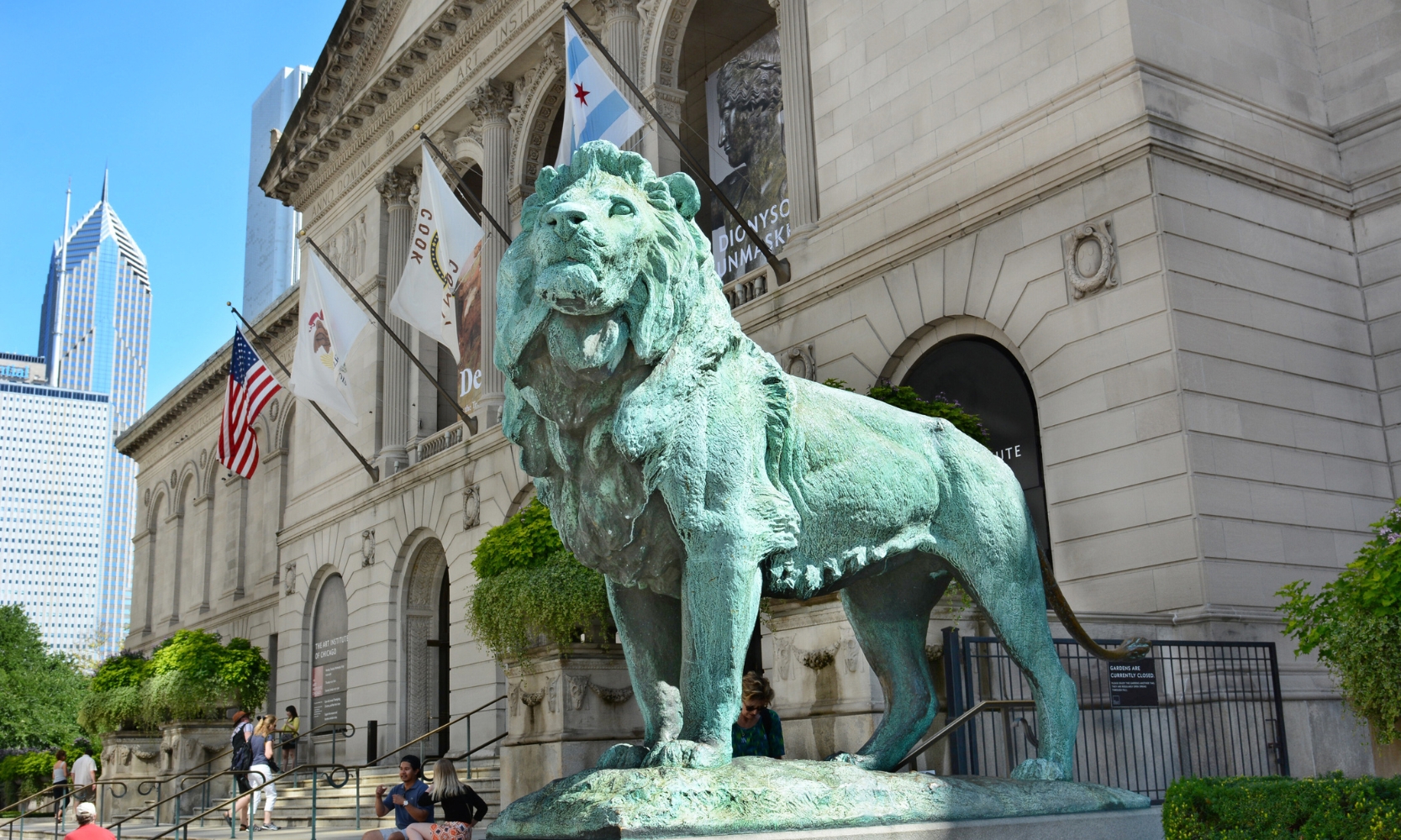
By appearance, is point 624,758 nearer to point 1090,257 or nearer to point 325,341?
point 1090,257

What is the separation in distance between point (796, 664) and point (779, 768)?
7588mm

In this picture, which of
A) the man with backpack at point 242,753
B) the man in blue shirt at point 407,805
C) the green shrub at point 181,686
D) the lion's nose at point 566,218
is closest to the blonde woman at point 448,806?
the man in blue shirt at point 407,805

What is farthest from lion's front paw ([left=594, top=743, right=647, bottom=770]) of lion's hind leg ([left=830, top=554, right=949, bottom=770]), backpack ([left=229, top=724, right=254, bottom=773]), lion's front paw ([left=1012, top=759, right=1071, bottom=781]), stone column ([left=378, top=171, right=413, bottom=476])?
stone column ([left=378, top=171, right=413, bottom=476])

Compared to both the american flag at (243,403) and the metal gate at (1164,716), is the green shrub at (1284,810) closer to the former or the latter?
the metal gate at (1164,716)

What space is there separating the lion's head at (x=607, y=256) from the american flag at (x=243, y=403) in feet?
81.2

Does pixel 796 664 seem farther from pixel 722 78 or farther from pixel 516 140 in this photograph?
pixel 516 140

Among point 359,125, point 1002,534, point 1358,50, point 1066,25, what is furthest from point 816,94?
point 359,125

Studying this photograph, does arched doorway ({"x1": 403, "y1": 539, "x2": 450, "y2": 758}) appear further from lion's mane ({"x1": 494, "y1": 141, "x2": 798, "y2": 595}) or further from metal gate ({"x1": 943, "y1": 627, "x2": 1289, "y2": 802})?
lion's mane ({"x1": 494, "y1": 141, "x2": 798, "y2": 595})

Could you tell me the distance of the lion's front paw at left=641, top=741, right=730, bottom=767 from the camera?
144 inches

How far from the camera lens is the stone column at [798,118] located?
2012cm

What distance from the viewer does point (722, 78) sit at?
85.0 ft

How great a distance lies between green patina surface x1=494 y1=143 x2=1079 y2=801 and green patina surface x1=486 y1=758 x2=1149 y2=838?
0.06 metres

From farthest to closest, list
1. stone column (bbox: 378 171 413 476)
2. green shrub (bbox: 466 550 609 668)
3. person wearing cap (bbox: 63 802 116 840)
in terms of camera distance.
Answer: stone column (bbox: 378 171 413 476) < green shrub (bbox: 466 550 609 668) < person wearing cap (bbox: 63 802 116 840)

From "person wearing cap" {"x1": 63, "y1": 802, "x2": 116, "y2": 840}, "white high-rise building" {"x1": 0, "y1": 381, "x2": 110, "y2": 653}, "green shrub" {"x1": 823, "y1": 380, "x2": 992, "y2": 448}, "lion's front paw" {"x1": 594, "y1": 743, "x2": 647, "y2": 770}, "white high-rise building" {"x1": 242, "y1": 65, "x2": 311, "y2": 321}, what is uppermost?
"white high-rise building" {"x1": 242, "y1": 65, "x2": 311, "y2": 321}
